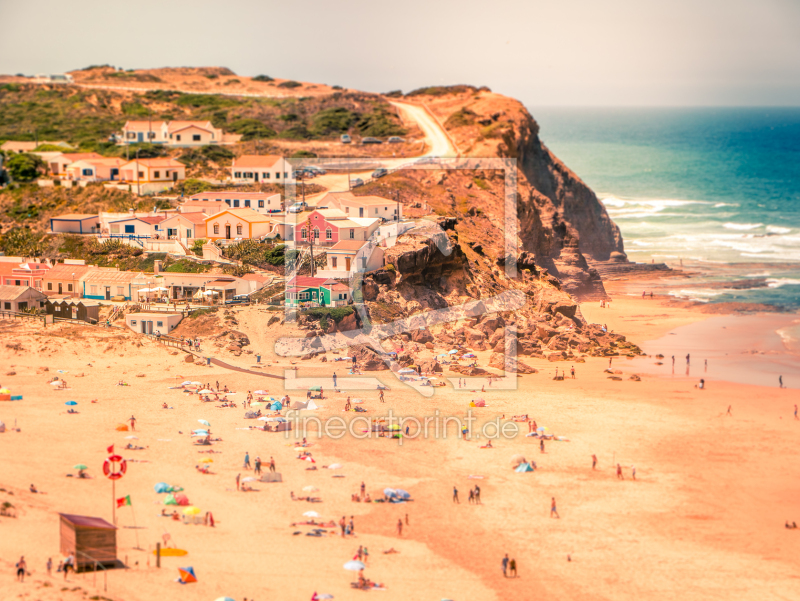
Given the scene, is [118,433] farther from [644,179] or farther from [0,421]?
[644,179]

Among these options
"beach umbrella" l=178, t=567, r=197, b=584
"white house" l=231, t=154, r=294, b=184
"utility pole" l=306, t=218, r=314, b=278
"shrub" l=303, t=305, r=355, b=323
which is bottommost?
"beach umbrella" l=178, t=567, r=197, b=584

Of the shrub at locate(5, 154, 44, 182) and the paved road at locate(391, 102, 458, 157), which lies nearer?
the paved road at locate(391, 102, 458, 157)

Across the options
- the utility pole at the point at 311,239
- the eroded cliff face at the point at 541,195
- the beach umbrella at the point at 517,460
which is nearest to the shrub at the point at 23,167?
the utility pole at the point at 311,239

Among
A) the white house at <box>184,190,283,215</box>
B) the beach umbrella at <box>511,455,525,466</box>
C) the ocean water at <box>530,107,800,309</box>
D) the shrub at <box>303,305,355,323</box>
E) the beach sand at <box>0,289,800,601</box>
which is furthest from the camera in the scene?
the ocean water at <box>530,107,800,309</box>

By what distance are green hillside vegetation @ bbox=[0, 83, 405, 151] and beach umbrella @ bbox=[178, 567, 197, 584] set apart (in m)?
63.6

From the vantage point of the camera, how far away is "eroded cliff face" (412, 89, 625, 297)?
2744 inches

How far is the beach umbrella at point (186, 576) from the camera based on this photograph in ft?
81.4

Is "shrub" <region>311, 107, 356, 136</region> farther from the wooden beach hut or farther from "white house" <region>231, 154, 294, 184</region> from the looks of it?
the wooden beach hut

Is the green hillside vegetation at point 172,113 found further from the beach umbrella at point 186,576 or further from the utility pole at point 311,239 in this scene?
the beach umbrella at point 186,576

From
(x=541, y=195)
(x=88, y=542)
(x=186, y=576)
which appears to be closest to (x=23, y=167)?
(x=541, y=195)

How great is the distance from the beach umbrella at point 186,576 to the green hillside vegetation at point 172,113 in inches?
2502

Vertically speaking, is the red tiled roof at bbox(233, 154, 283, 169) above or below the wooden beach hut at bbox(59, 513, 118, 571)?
above

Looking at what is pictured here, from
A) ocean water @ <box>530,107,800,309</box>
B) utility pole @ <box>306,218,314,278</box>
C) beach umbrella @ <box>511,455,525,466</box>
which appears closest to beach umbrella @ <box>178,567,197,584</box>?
beach umbrella @ <box>511,455,525,466</box>

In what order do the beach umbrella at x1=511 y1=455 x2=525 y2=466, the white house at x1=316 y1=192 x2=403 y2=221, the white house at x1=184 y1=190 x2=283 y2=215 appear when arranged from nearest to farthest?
the beach umbrella at x1=511 y1=455 x2=525 y2=466 < the white house at x1=316 y1=192 x2=403 y2=221 < the white house at x1=184 y1=190 x2=283 y2=215
